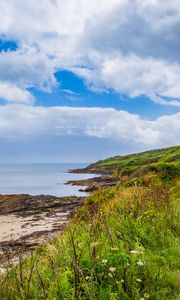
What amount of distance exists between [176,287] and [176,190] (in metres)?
10.7

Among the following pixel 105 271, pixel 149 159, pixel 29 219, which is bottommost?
pixel 29 219

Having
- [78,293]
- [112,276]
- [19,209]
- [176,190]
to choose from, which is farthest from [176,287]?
[19,209]

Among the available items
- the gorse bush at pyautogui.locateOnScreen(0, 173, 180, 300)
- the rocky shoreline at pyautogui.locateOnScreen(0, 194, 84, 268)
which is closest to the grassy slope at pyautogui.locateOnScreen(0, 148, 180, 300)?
the gorse bush at pyautogui.locateOnScreen(0, 173, 180, 300)

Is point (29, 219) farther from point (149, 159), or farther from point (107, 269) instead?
point (149, 159)

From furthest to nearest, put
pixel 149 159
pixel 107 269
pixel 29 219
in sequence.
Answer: pixel 149 159, pixel 29 219, pixel 107 269

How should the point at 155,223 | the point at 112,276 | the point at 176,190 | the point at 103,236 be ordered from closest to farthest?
the point at 112,276, the point at 103,236, the point at 155,223, the point at 176,190

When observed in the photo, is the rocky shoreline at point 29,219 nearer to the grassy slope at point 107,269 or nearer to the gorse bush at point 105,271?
the grassy slope at point 107,269

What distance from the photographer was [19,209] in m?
40.7

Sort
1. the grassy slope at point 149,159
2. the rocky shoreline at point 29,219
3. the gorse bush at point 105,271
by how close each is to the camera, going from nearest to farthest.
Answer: the gorse bush at point 105,271 → the rocky shoreline at point 29,219 → the grassy slope at point 149,159

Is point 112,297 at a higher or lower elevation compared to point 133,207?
lower

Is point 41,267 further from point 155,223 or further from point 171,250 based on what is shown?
point 155,223

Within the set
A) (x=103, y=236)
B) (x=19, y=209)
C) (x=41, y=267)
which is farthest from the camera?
(x=19, y=209)

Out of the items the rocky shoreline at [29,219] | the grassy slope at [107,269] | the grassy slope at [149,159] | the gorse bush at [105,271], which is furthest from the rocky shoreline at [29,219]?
the grassy slope at [149,159]

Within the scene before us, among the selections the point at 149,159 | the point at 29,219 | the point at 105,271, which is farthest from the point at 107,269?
the point at 149,159
